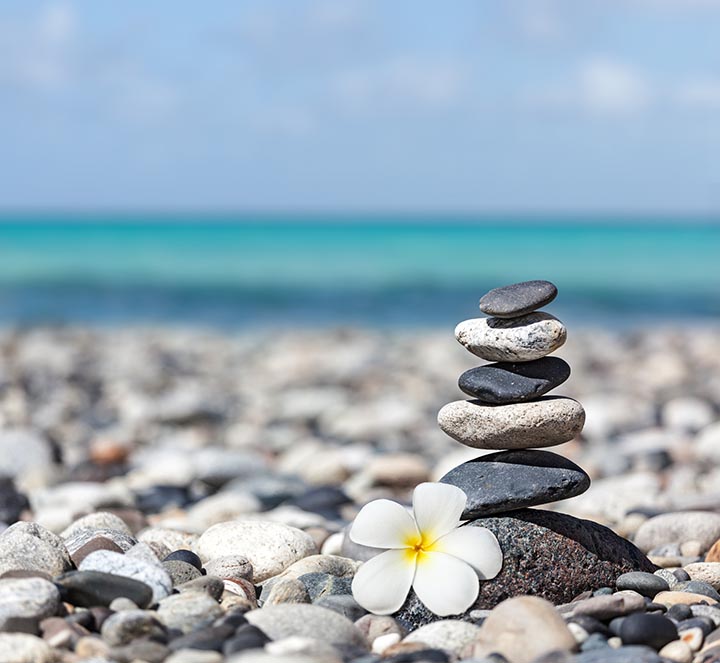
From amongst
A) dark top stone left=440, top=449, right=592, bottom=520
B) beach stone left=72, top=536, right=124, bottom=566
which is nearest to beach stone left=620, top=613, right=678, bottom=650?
dark top stone left=440, top=449, right=592, bottom=520

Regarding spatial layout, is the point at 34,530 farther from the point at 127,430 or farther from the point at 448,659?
the point at 127,430

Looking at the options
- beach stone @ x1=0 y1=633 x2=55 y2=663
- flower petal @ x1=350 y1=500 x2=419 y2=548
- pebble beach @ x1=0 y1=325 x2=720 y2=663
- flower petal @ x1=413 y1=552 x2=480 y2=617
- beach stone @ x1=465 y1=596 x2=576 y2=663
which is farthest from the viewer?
flower petal @ x1=350 y1=500 x2=419 y2=548

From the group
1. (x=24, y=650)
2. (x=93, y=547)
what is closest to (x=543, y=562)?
(x=93, y=547)

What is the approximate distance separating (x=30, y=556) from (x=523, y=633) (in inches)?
62.9

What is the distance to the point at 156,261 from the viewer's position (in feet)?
129

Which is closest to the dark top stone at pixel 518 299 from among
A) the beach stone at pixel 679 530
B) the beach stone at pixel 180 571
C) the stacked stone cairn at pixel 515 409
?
the stacked stone cairn at pixel 515 409

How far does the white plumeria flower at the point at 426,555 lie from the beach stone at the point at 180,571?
56 centimetres

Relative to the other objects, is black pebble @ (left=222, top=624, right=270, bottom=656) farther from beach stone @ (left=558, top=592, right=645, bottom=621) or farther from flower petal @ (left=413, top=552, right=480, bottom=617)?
beach stone @ (left=558, top=592, right=645, bottom=621)

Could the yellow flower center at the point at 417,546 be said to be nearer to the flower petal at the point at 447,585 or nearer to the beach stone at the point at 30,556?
the flower petal at the point at 447,585

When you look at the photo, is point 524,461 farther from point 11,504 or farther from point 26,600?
point 11,504

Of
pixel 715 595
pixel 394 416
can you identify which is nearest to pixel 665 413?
pixel 394 416

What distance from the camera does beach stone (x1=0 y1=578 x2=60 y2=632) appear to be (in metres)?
2.94

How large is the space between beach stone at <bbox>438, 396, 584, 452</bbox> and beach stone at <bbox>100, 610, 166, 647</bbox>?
47.9 inches

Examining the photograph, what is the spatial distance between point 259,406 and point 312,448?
2.59 m
